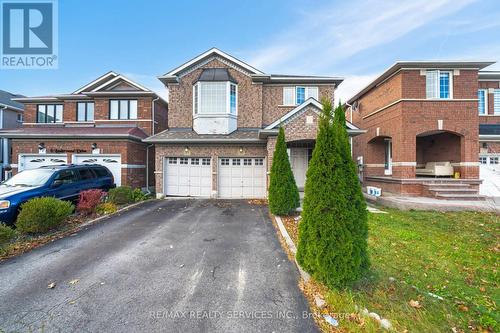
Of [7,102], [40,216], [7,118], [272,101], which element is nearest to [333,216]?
[40,216]

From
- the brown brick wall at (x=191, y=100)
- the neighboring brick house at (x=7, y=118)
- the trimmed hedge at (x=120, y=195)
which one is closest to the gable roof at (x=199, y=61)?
the brown brick wall at (x=191, y=100)

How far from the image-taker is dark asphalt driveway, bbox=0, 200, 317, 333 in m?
2.98

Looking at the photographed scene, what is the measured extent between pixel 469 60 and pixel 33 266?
1911 centimetres

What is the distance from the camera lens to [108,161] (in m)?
13.1

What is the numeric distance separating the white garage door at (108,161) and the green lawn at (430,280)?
1360cm

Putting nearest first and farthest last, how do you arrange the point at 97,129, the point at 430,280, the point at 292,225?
the point at 430,280 → the point at 292,225 → the point at 97,129

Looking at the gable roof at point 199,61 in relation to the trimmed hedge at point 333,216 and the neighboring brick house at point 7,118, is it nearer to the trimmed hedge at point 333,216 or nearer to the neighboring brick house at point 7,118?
the trimmed hedge at point 333,216

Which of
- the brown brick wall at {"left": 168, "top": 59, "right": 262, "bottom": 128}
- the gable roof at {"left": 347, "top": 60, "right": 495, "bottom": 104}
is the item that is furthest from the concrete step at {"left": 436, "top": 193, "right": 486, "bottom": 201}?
the brown brick wall at {"left": 168, "top": 59, "right": 262, "bottom": 128}

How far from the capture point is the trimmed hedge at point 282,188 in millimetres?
8367

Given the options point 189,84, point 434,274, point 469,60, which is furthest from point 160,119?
point 469,60

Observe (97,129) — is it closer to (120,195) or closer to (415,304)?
(120,195)

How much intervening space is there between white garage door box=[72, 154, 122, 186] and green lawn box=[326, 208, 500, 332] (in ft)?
44.6

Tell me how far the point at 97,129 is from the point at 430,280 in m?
18.1

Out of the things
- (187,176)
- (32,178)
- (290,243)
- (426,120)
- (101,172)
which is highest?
(426,120)
